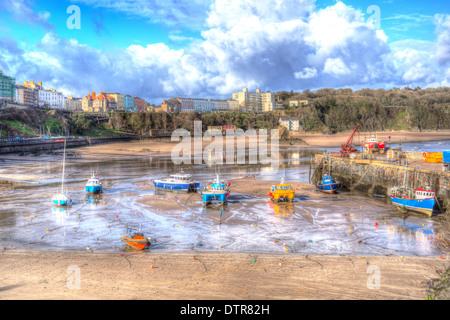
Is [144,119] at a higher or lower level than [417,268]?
higher

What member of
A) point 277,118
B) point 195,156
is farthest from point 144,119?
point 195,156

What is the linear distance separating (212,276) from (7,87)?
152 metres

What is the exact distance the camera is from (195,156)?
69812 millimetres

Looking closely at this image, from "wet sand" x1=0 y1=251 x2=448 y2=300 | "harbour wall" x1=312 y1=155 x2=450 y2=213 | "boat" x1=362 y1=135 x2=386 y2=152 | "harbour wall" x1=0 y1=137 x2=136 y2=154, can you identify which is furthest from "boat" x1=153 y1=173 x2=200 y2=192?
"harbour wall" x1=0 y1=137 x2=136 y2=154

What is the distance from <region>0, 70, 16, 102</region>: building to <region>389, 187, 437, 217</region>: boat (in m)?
143

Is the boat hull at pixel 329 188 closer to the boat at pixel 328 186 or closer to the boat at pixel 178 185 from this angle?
the boat at pixel 328 186

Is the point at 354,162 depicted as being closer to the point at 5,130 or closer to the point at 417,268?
the point at 417,268

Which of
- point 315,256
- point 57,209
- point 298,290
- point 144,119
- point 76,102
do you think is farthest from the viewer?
point 76,102

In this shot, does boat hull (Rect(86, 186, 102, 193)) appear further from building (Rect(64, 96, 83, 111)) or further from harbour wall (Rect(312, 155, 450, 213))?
building (Rect(64, 96, 83, 111))

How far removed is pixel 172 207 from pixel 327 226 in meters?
12.4

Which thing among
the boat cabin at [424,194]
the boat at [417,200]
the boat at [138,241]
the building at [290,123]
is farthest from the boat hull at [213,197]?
the building at [290,123]

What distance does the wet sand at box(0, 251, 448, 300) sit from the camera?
540 inches

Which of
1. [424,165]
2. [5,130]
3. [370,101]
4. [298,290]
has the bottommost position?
[298,290]

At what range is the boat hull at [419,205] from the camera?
86.7 ft
